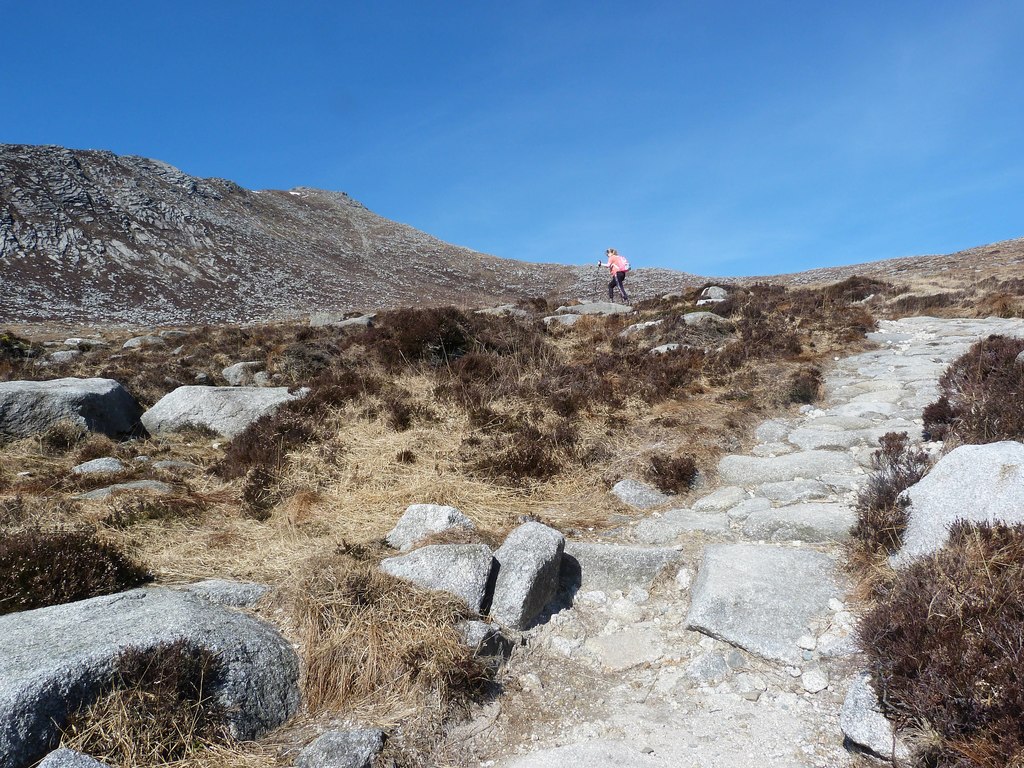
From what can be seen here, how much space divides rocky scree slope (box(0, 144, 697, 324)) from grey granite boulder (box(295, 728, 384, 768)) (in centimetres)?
3255

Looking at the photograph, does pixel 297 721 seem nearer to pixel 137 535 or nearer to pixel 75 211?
pixel 137 535

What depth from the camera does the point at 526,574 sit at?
4.39 meters

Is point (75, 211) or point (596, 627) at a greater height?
point (75, 211)

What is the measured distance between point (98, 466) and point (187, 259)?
153 ft

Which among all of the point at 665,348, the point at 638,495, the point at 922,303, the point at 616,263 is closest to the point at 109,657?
the point at 638,495

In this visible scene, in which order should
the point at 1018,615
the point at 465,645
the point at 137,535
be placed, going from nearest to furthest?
1. the point at 1018,615
2. the point at 465,645
3. the point at 137,535

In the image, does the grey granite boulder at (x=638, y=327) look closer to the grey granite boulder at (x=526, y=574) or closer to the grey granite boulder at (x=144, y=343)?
the grey granite boulder at (x=526, y=574)

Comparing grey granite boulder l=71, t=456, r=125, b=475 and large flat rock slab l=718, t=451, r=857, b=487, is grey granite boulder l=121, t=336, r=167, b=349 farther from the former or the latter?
large flat rock slab l=718, t=451, r=857, b=487

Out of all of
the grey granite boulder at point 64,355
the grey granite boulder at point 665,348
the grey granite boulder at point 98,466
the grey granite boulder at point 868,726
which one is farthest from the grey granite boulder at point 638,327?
the grey granite boulder at point 64,355

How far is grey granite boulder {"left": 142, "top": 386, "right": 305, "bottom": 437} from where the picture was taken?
9477 millimetres

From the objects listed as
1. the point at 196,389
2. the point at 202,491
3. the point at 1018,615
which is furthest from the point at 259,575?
the point at 196,389

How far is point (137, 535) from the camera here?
539cm

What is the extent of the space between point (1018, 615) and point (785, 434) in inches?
206

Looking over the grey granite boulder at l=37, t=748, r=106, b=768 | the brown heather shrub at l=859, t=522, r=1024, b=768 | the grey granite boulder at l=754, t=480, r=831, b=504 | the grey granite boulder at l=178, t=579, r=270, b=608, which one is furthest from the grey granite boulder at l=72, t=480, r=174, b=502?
the brown heather shrub at l=859, t=522, r=1024, b=768
